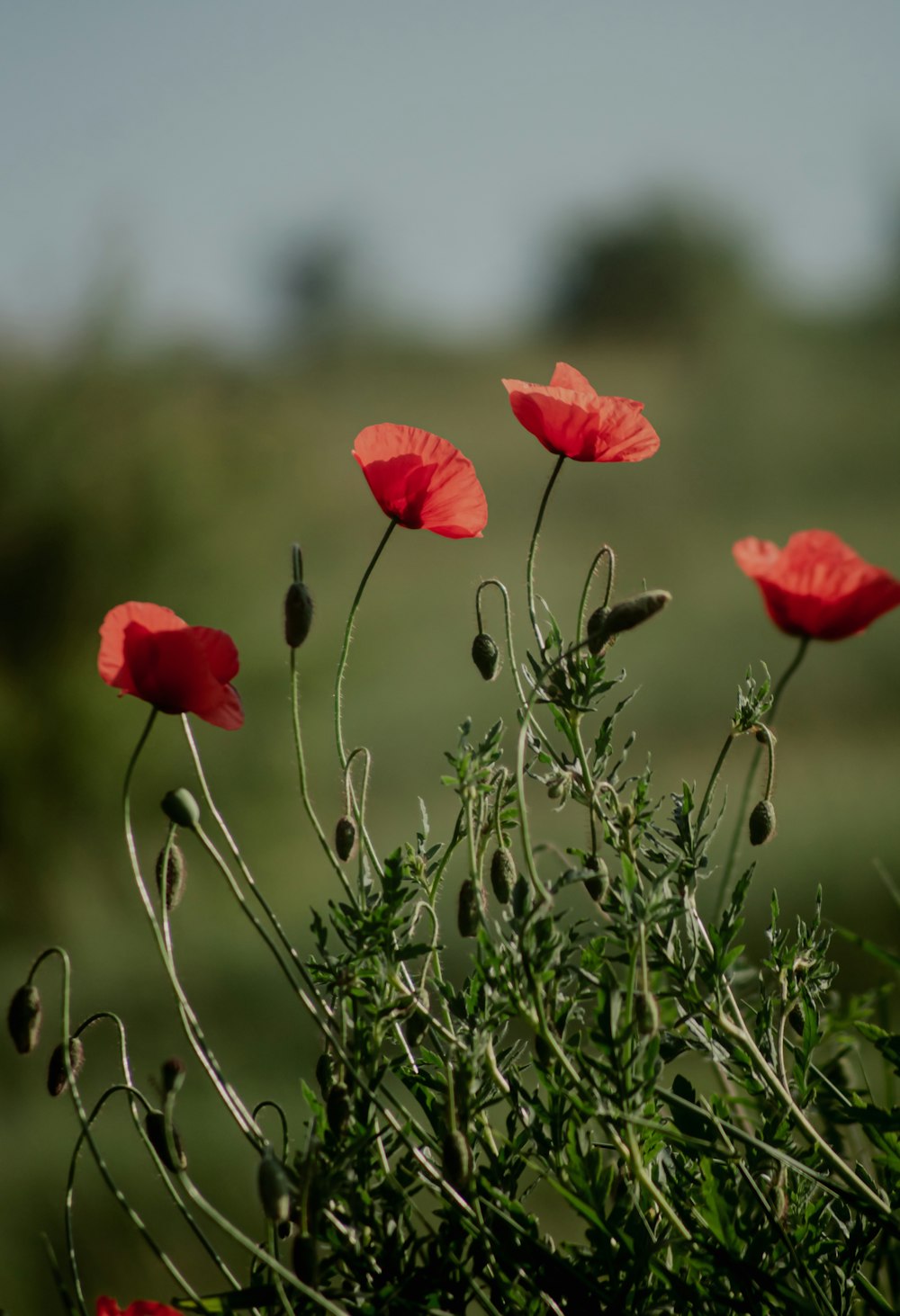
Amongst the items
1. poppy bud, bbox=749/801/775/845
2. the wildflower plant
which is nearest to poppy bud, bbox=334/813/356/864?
the wildflower plant

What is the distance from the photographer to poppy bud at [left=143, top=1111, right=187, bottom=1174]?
28 centimetres

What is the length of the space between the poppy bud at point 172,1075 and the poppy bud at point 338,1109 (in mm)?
35

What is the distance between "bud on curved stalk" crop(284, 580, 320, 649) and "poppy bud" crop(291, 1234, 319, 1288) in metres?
0.14

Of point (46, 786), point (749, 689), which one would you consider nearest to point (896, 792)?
point (46, 786)

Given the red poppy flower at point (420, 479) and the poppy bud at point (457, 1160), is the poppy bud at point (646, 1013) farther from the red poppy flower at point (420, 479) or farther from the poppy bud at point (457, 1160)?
the red poppy flower at point (420, 479)

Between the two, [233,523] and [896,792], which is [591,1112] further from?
[896,792]

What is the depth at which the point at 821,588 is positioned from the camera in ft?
0.97

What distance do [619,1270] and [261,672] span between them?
1669mm

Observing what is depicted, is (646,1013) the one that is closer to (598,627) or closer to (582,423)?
(598,627)

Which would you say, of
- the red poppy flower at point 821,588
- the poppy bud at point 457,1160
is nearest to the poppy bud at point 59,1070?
the poppy bud at point 457,1160

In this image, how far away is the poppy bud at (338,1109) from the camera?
28 centimetres

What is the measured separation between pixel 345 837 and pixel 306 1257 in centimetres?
11

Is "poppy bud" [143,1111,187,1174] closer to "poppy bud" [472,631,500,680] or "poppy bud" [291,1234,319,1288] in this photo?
"poppy bud" [291,1234,319,1288]

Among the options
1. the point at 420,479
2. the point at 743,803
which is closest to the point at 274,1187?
the point at 743,803
